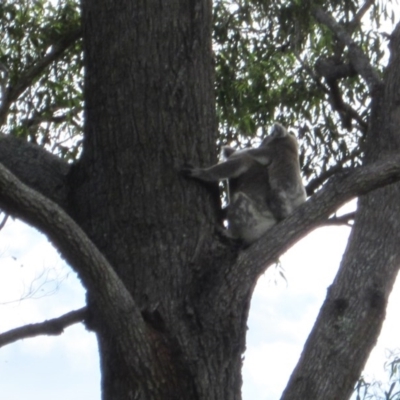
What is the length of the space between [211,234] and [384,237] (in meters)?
1.15

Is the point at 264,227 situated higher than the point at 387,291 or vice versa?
the point at 264,227

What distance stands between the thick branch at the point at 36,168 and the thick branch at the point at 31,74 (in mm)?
1117

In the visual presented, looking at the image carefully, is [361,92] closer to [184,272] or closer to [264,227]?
[264,227]

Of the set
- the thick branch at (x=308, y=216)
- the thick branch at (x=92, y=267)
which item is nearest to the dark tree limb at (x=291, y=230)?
the thick branch at (x=308, y=216)

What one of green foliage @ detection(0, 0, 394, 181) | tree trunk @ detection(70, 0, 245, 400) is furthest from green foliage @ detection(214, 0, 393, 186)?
tree trunk @ detection(70, 0, 245, 400)

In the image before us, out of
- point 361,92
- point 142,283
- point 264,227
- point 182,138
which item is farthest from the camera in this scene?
point 361,92

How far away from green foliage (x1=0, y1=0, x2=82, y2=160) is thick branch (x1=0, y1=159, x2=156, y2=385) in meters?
3.41

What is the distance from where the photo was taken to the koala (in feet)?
15.7

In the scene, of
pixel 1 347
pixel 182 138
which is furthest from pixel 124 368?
pixel 182 138

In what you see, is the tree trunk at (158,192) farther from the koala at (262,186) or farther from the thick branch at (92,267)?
the koala at (262,186)

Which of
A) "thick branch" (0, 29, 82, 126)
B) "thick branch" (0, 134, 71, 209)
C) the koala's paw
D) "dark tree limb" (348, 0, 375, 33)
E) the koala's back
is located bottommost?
the koala's paw

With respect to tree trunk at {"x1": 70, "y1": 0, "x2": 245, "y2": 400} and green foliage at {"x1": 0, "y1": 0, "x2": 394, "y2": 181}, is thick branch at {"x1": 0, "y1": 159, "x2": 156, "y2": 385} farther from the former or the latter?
green foliage at {"x1": 0, "y1": 0, "x2": 394, "y2": 181}

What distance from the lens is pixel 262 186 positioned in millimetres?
5086

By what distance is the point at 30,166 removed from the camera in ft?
12.0
